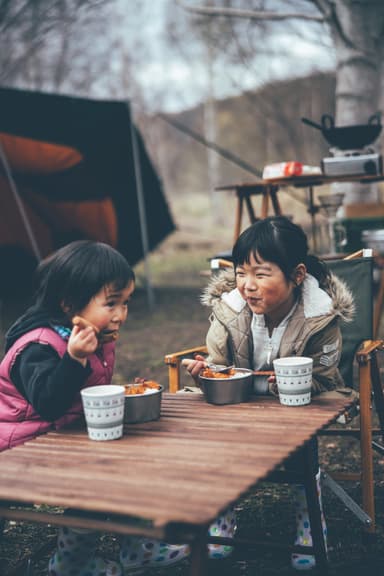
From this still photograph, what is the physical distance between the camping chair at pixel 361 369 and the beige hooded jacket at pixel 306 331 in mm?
128

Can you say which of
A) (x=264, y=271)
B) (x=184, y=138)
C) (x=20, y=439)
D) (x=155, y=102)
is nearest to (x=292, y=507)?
(x=264, y=271)

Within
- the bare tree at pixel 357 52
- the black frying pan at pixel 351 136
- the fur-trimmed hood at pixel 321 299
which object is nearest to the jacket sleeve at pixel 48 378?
the fur-trimmed hood at pixel 321 299

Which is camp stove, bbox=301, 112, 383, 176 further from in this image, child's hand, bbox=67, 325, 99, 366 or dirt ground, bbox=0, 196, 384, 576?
child's hand, bbox=67, 325, 99, 366

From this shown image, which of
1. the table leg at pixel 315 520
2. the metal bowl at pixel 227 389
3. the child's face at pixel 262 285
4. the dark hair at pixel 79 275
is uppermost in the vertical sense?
the dark hair at pixel 79 275

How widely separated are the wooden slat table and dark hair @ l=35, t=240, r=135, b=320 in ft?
1.25

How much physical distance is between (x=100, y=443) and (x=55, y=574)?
0.48 meters

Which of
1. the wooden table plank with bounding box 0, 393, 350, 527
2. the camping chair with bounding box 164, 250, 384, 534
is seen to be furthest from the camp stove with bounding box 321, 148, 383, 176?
the wooden table plank with bounding box 0, 393, 350, 527

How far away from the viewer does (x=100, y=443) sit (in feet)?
5.70

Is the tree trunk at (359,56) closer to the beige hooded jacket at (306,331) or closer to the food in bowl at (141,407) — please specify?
the beige hooded jacket at (306,331)

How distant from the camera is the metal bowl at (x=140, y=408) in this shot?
1.91 metres

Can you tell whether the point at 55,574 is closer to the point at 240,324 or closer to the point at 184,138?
the point at 240,324

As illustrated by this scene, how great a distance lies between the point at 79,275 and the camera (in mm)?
2010

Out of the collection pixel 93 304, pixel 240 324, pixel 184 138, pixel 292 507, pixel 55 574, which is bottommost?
pixel 292 507

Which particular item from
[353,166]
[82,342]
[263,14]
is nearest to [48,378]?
[82,342]
